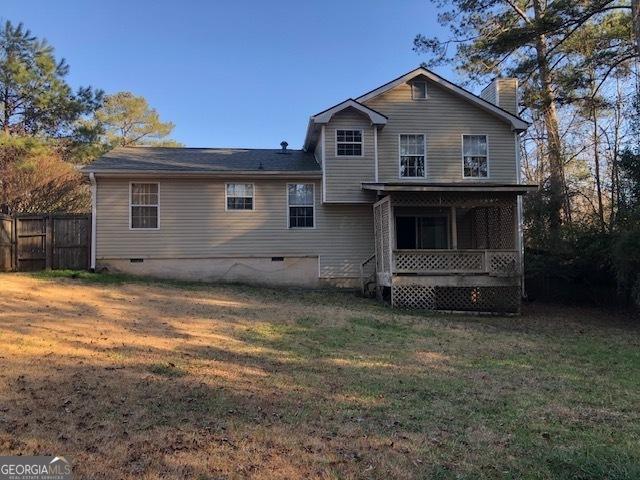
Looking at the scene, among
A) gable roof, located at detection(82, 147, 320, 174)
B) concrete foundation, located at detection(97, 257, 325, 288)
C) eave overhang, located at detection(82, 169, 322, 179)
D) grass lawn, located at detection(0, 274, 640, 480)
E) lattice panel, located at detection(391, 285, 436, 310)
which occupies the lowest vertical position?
grass lawn, located at detection(0, 274, 640, 480)

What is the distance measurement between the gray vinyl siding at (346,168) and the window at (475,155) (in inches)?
126

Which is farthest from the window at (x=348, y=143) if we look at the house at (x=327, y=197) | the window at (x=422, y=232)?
the window at (x=422, y=232)

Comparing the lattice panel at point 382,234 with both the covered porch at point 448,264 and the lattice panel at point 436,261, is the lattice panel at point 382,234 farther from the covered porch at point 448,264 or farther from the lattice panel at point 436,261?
the lattice panel at point 436,261

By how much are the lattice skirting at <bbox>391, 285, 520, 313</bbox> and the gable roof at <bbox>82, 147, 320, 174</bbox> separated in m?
5.00

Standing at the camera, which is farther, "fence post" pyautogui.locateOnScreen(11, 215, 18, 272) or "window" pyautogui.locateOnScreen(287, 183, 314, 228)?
"window" pyautogui.locateOnScreen(287, 183, 314, 228)

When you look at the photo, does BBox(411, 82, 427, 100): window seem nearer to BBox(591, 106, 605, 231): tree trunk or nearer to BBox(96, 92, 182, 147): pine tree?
BBox(591, 106, 605, 231): tree trunk

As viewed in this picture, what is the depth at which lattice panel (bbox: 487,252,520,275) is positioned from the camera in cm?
1523

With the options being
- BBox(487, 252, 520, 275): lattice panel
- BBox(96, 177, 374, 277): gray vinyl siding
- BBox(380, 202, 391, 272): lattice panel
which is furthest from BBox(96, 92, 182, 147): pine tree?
BBox(487, 252, 520, 275): lattice panel

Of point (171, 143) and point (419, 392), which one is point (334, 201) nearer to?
point (419, 392)

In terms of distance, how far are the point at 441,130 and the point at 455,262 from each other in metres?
4.99

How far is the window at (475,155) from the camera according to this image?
18.0 m

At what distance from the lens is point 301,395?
628 centimetres

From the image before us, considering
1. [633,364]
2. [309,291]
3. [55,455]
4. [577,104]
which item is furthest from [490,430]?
[577,104]

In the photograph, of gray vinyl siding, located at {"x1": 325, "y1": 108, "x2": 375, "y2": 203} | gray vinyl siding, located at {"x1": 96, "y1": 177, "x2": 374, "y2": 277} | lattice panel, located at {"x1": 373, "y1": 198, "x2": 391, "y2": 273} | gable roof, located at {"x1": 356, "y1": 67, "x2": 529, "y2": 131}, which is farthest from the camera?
gable roof, located at {"x1": 356, "y1": 67, "x2": 529, "y2": 131}
